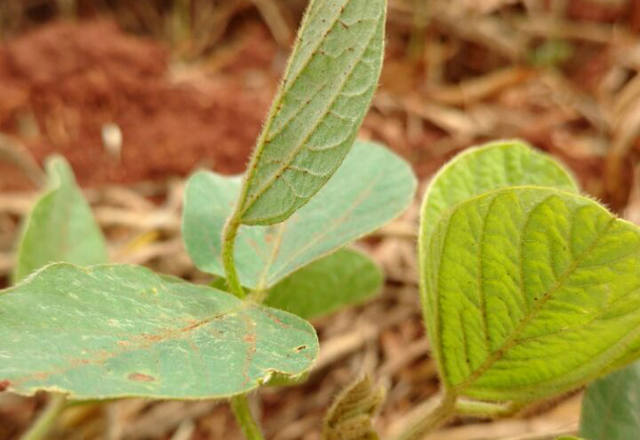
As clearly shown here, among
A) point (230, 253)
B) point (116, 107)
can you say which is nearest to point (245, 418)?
point (230, 253)

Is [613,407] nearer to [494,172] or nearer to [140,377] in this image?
[494,172]

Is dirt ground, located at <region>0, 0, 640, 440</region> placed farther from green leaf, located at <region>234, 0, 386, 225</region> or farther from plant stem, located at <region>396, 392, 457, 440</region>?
green leaf, located at <region>234, 0, 386, 225</region>

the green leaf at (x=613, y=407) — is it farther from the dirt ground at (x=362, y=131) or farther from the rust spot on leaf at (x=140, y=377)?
the rust spot on leaf at (x=140, y=377)

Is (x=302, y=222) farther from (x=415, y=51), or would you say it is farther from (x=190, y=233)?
(x=415, y=51)

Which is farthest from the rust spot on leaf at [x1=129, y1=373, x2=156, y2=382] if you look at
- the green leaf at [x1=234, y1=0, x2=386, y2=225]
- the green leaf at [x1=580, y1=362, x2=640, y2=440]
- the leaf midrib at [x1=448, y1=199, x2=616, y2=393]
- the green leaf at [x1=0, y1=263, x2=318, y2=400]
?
the green leaf at [x1=580, y1=362, x2=640, y2=440]

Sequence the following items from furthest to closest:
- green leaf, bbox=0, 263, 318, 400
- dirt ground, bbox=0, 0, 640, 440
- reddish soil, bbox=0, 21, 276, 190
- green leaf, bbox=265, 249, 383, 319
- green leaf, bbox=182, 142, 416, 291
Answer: reddish soil, bbox=0, 21, 276, 190, dirt ground, bbox=0, 0, 640, 440, green leaf, bbox=265, 249, 383, 319, green leaf, bbox=182, 142, 416, 291, green leaf, bbox=0, 263, 318, 400

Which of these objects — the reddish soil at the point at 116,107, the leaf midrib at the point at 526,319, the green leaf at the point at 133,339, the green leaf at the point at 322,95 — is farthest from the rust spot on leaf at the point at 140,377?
the reddish soil at the point at 116,107
